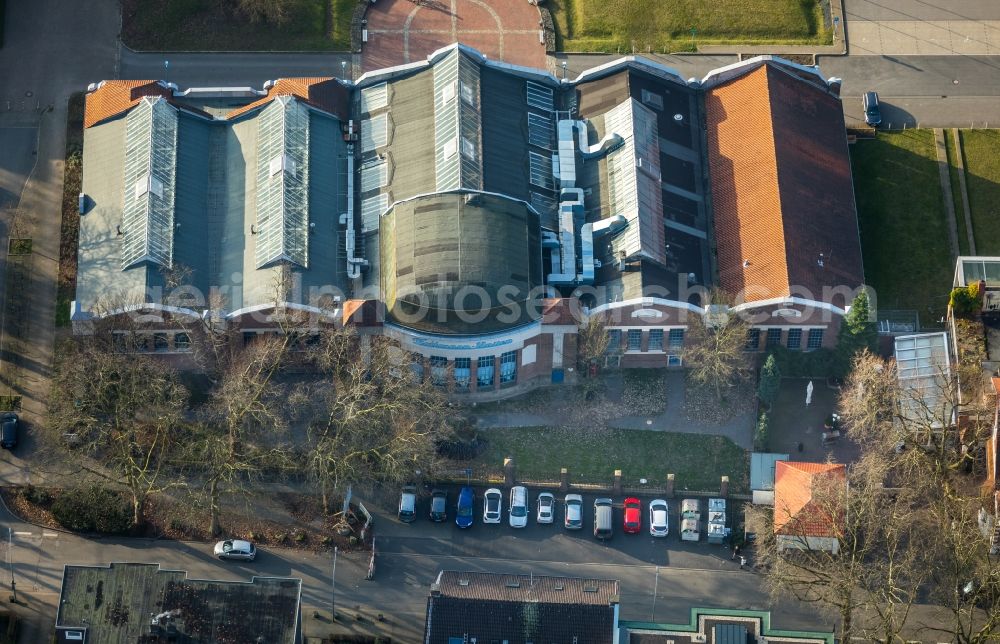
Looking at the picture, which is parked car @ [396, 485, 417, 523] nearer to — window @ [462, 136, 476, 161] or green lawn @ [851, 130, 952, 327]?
window @ [462, 136, 476, 161]

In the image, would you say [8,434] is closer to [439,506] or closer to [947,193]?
[439,506]

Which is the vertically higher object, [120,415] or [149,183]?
[149,183]

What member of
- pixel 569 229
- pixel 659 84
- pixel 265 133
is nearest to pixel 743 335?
pixel 569 229

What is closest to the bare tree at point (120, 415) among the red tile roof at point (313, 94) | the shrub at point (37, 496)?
the shrub at point (37, 496)

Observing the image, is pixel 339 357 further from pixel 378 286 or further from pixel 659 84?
pixel 659 84

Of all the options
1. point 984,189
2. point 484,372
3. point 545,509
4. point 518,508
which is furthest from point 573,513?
point 984,189

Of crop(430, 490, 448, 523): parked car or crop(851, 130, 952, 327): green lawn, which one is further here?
crop(851, 130, 952, 327): green lawn

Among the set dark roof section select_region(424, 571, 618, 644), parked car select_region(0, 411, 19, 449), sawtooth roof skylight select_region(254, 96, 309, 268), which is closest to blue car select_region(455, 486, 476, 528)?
dark roof section select_region(424, 571, 618, 644)
